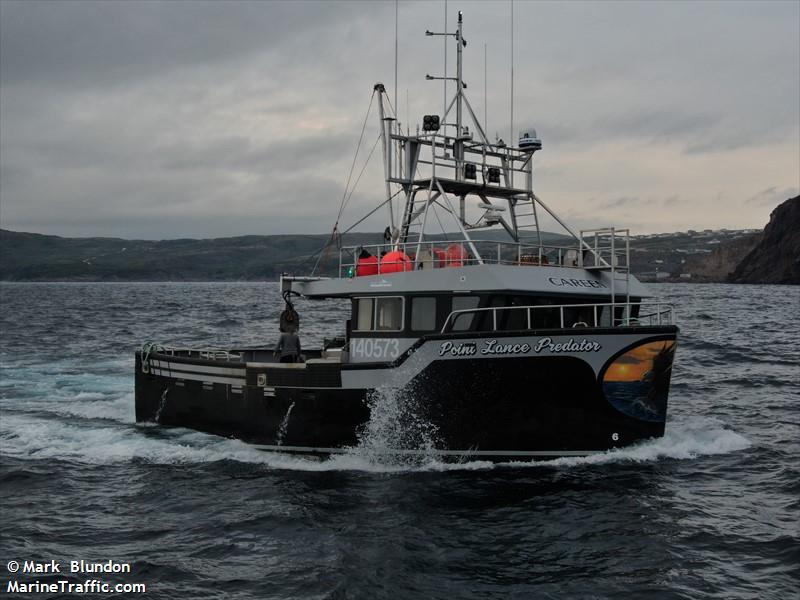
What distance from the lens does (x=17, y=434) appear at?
65.9 feet

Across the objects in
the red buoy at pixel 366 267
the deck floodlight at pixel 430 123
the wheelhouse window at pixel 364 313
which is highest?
the deck floodlight at pixel 430 123

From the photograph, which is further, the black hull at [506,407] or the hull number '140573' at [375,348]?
the hull number '140573' at [375,348]

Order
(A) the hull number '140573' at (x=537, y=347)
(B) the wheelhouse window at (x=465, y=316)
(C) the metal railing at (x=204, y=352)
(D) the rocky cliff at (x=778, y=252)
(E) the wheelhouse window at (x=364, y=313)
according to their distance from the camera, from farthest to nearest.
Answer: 1. (D) the rocky cliff at (x=778, y=252)
2. (C) the metal railing at (x=204, y=352)
3. (E) the wheelhouse window at (x=364, y=313)
4. (B) the wheelhouse window at (x=465, y=316)
5. (A) the hull number '140573' at (x=537, y=347)

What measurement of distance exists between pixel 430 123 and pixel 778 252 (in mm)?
158405

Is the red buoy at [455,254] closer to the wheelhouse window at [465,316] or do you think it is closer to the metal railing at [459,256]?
the metal railing at [459,256]

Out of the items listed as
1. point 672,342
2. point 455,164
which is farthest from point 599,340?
point 455,164

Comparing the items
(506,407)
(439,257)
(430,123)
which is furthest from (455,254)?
(506,407)

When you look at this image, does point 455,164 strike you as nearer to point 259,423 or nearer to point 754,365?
point 259,423

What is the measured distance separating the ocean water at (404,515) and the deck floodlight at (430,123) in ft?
22.7

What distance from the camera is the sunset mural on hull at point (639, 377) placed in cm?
1534

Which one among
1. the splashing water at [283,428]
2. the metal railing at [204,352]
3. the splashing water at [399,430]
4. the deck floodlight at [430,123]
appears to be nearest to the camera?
the splashing water at [399,430]

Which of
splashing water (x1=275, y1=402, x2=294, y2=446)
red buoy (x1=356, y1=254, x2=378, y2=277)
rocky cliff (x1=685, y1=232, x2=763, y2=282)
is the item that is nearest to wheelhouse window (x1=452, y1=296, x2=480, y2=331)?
red buoy (x1=356, y1=254, x2=378, y2=277)

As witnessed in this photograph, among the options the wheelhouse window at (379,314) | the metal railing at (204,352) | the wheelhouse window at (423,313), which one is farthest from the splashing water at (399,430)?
the metal railing at (204,352)

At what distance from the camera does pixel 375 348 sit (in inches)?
687
